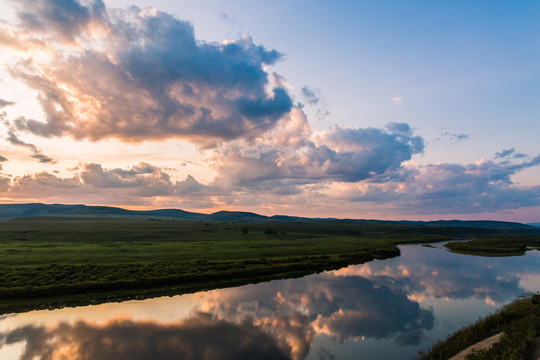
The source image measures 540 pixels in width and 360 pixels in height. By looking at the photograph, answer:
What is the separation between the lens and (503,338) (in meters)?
17.9

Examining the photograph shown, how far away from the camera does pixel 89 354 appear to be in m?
21.4

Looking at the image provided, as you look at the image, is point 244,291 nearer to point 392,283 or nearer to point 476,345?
point 392,283

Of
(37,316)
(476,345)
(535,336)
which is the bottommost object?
(37,316)

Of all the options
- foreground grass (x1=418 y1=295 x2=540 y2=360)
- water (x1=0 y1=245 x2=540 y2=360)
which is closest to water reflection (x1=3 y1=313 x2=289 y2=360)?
water (x1=0 y1=245 x2=540 y2=360)

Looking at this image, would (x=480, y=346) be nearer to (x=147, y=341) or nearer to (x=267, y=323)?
(x=267, y=323)

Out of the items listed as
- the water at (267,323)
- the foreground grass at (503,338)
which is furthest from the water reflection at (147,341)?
the foreground grass at (503,338)

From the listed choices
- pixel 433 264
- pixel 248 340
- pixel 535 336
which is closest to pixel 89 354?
pixel 248 340

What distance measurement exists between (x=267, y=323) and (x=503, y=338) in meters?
18.8

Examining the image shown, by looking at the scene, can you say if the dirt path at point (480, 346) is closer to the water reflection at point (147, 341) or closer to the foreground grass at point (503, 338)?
the foreground grass at point (503, 338)

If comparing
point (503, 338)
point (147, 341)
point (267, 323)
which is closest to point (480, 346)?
point (503, 338)

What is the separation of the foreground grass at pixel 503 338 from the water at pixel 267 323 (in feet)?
8.57

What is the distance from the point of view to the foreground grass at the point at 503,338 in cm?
1558

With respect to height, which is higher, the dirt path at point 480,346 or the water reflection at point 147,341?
the dirt path at point 480,346

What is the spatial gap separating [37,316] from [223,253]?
129 feet
